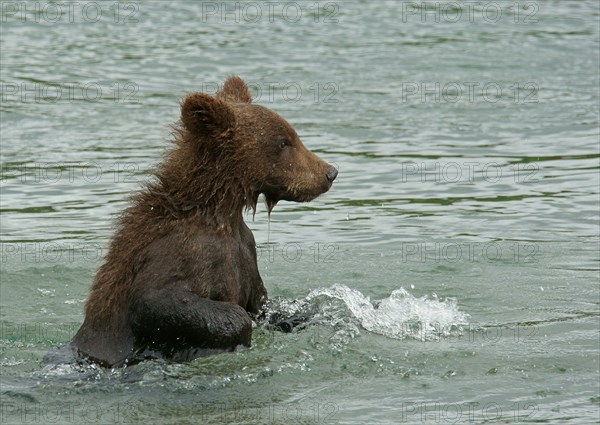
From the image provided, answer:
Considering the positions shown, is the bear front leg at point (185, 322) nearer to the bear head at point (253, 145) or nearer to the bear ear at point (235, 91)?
the bear head at point (253, 145)

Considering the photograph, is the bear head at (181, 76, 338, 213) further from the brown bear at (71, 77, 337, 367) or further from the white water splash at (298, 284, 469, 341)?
the white water splash at (298, 284, 469, 341)

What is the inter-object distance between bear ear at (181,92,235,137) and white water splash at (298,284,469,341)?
1970mm

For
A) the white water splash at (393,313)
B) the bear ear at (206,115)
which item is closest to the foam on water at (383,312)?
the white water splash at (393,313)

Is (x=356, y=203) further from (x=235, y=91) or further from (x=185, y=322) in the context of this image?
(x=185, y=322)

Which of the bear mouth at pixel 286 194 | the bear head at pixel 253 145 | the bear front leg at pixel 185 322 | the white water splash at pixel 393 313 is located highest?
the bear head at pixel 253 145

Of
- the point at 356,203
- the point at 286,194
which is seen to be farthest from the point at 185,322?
the point at 356,203

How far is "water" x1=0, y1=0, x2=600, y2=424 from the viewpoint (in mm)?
8625

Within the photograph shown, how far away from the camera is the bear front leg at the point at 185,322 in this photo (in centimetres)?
835

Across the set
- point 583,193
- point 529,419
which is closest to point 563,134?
point 583,193

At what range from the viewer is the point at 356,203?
14.1 metres

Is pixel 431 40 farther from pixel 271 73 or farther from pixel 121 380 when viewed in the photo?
pixel 121 380

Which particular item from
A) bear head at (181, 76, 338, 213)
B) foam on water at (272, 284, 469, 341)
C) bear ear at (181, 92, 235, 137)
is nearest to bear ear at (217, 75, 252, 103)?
bear head at (181, 76, 338, 213)

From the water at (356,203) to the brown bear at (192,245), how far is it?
0.26 meters

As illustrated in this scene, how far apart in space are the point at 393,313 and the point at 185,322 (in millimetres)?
2393
